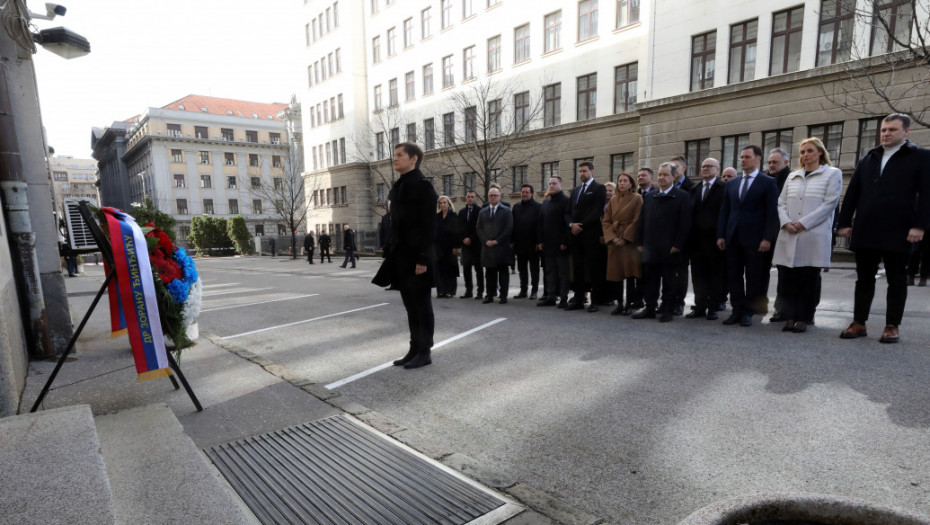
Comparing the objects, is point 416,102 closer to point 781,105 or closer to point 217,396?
point 781,105

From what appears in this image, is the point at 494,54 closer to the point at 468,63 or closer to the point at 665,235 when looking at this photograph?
the point at 468,63

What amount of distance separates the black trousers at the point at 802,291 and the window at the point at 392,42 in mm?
36298

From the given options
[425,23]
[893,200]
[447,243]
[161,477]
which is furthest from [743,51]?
[161,477]

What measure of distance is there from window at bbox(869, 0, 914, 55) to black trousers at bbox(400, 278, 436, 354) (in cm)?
1878

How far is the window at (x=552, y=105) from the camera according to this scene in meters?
27.5

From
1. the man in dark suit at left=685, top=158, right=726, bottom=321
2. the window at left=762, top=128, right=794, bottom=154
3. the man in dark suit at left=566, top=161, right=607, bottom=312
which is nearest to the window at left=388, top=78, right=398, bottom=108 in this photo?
the window at left=762, top=128, right=794, bottom=154

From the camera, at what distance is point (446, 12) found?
32688 millimetres

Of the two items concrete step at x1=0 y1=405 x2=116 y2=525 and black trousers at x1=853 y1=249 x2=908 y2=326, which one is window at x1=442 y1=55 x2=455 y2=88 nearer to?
black trousers at x1=853 y1=249 x2=908 y2=326

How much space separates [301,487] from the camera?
2.67m

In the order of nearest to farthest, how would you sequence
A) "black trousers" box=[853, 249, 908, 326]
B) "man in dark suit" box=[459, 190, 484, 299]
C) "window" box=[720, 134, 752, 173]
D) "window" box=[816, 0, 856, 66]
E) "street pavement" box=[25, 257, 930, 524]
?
"street pavement" box=[25, 257, 930, 524] < "black trousers" box=[853, 249, 908, 326] < "man in dark suit" box=[459, 190, 484, 299] < "window" box=[816, 0, 856, 66] < "window" box=[720, 134, 752, 173]

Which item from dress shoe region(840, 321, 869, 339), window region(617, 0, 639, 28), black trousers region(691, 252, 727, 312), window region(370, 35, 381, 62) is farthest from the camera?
window region(370, 35, 381, 62)

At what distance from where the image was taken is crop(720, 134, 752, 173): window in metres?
20.3

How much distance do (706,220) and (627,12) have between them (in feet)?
70.6

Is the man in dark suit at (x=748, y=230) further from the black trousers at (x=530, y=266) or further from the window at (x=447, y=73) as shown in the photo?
the window at (x=447, y=73)
